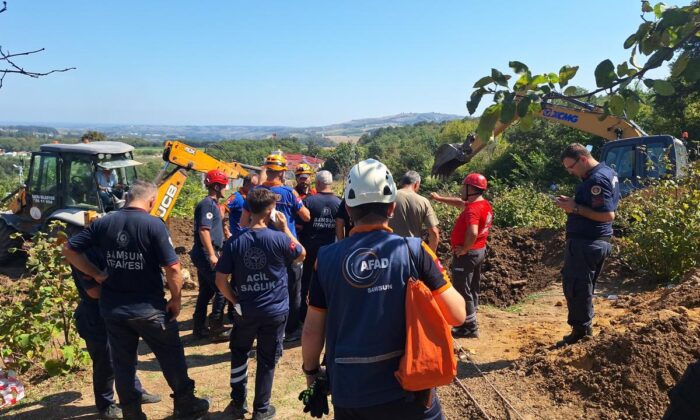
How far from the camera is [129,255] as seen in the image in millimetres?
3498

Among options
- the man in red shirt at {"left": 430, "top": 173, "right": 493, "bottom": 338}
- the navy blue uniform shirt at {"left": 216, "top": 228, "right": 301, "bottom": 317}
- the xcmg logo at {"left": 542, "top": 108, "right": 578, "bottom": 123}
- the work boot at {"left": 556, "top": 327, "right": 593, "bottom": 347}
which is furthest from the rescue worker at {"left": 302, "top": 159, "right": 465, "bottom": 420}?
the xcmg logo at {"left": 542, "top": 108, "right": 578, "bottom": 123}

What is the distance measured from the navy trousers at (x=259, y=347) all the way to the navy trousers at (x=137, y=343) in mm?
410

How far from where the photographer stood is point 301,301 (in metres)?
6.02

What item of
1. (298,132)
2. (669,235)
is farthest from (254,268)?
(298,132)

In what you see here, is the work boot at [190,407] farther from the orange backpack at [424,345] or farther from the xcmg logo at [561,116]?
the xcmg logo at [561,116]

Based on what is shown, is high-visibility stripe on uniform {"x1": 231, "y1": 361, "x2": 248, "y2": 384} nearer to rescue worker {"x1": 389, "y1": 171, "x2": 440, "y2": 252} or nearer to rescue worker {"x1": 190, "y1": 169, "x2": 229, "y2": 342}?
rescue worker {"x1": 190, "y1": 169, "x2": 229, "y2": 342}

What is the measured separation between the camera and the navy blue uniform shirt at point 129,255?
349cm

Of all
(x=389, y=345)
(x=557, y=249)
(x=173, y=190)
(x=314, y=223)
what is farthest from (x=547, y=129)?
(x=389, y=345)

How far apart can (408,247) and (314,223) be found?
3.70m

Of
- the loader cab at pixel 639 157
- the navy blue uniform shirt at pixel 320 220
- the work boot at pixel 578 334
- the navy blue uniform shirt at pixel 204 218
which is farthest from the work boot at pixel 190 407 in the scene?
the loader cab at pixel 639 157

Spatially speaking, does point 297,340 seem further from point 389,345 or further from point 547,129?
point 547,129

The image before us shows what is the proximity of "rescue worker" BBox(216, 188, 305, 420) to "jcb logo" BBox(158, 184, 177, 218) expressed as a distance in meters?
6.36

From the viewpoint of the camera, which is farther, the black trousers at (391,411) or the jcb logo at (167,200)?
the jcb logo at (167,200)

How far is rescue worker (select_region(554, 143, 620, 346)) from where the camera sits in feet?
14.1
